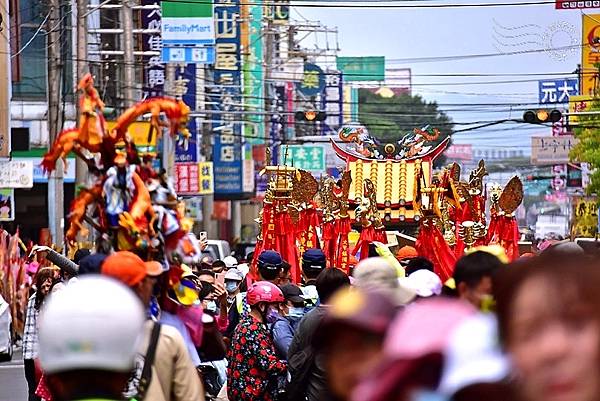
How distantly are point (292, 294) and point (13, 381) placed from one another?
9.49m

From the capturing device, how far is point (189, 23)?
3591 cm

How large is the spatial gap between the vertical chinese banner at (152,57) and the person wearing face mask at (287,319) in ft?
102

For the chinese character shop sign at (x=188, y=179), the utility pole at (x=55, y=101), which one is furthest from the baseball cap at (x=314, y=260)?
the chinese character shop sign at (x=188, y=179)

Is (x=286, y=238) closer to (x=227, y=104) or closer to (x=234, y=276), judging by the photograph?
(x=234, y=276)

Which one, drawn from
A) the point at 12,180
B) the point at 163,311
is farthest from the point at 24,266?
the point at 163,311

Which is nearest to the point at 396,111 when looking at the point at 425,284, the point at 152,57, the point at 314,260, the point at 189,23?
the point at 152,57

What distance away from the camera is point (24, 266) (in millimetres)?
26703

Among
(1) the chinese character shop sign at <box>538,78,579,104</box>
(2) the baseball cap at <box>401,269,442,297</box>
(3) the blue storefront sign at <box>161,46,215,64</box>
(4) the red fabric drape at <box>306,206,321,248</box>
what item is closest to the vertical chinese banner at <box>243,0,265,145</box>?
(1) the chinese character shop sign at <box>538,78,579,104</box>

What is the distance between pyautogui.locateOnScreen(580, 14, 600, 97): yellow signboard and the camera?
46.4 metres

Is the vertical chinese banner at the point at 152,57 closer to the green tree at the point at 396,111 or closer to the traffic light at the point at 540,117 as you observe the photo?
the traffic light at the point at 540,117

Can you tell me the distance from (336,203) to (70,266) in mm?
10389

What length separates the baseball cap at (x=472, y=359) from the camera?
3.07m

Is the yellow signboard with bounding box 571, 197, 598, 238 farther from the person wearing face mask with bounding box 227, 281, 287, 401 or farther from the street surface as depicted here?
the person wearing face mask with bounding box 227, 281, 287, 401

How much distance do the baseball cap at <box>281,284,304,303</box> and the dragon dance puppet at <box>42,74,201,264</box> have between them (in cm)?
337
